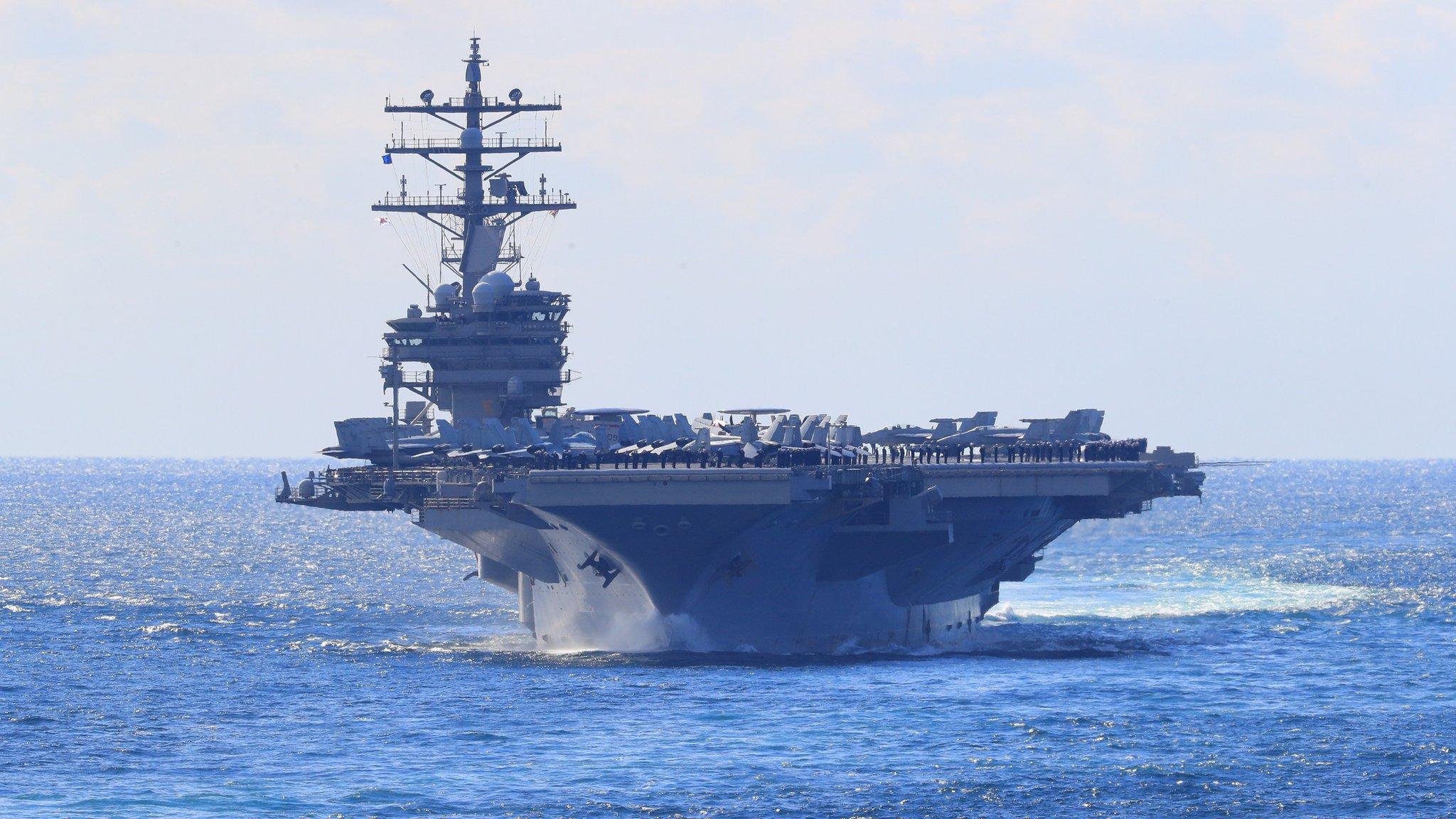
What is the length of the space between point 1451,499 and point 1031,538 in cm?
12453

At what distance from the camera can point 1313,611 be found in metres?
55.2

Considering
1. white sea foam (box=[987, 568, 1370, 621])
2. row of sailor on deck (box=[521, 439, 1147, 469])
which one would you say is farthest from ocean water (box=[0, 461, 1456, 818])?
row of sailor on deck (box=[521, 439, 1147, 469])

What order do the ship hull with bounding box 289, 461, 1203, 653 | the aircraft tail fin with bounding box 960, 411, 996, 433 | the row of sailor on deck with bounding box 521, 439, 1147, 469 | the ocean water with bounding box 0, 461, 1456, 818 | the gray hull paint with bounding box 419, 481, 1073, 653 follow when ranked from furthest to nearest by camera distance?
the aircraft tail fin with bounding box 960, 411, 996, 433, the row of sailor on deck with bounding box 521, 439, 1147, 469, the gray hull paint with bounding box 419, 481, 1073, 653, the ship hull with bounding box 289, 461, 1203, 653, the ocean water with bounding box 0, 461, 1456, 818

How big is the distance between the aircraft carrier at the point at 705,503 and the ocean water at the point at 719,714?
1.09m

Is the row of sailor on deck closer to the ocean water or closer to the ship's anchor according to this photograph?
the ship's anchor

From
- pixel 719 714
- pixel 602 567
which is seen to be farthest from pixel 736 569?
pixel 719 714

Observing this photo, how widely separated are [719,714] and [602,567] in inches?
244

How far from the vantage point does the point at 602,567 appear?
131ft

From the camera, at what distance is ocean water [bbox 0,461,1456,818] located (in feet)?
94.9

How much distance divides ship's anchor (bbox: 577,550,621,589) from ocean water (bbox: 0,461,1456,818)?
156 cm

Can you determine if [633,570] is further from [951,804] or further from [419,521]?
[951,804]

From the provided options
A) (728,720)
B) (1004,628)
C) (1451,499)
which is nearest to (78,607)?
(1004,628)

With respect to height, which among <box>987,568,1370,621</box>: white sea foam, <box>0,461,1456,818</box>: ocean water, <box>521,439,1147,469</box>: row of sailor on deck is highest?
<box>521,439,1147,469</box>: row of sailor on deck

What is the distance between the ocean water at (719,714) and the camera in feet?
94.9
